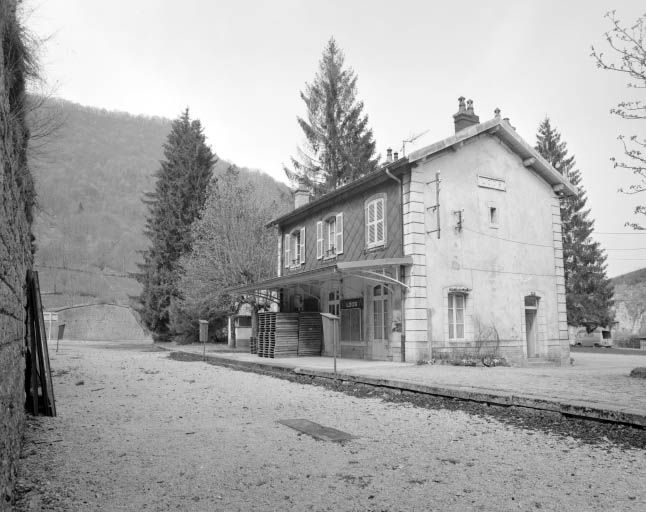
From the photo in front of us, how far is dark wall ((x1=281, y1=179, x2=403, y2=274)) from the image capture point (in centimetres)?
1605

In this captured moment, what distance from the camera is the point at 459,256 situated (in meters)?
16.1

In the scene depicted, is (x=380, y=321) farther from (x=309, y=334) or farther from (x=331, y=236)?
(x=331, y=236)

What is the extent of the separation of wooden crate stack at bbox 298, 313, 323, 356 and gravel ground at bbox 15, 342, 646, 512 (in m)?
10.6

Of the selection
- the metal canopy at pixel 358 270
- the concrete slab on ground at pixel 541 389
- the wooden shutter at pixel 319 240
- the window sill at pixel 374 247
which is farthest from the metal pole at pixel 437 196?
the wooden shutter at pixel 319 240

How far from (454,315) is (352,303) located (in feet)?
11.1

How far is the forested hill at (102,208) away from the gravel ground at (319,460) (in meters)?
26.2

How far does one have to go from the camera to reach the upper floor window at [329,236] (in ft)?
62.0

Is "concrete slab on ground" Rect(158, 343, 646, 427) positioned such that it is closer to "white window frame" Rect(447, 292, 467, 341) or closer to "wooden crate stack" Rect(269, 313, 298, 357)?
"white window frame" Rect(447, 292, 467, 341)

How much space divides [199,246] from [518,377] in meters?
21.2

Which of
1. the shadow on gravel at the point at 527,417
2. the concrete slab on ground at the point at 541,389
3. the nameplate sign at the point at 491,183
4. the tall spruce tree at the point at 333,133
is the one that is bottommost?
the shadow on gravel at the point at 527,417

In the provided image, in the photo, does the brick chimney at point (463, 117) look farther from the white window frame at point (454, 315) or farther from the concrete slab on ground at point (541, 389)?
the concrete slab on ground at point (541, 389)

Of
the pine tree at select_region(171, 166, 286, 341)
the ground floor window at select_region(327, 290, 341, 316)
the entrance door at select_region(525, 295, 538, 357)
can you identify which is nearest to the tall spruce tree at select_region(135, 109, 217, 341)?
the pine tree at select_region(171, 166, 286, 341)

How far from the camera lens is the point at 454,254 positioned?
16000 millimetres

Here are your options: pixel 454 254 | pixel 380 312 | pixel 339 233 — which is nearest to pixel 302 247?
pixel 339 233
